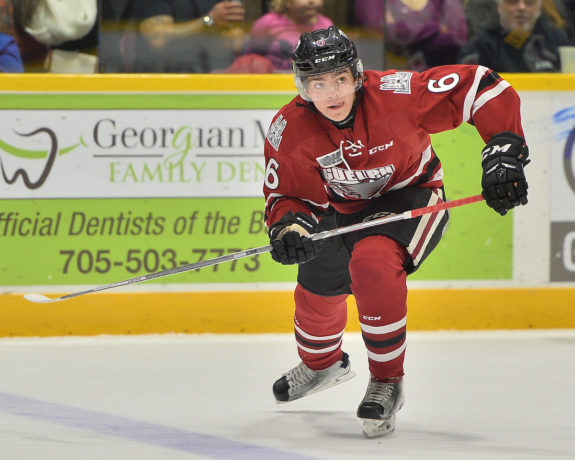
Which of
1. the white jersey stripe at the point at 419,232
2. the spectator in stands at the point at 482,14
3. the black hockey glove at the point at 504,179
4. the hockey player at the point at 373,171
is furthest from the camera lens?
the spectator in stands at the point at 482,14

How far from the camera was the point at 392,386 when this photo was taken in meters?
2.65

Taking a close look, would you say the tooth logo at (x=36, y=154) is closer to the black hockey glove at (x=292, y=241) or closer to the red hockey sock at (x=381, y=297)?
the black hockey glove at (x=292, y=241)

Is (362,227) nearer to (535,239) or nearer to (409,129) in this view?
(409,129)

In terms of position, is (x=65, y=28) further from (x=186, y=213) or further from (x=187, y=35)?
(x=186, y=213)

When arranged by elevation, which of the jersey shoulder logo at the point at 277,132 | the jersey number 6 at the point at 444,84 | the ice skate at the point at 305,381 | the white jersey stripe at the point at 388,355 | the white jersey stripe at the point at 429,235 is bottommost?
the ice skate at the point at 305,381

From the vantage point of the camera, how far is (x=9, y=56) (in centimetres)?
398

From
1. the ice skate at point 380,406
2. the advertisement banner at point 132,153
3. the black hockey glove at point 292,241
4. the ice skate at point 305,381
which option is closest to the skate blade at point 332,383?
the ice skate at point 305,381

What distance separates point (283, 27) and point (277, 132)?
146 cm

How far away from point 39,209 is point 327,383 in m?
1.45

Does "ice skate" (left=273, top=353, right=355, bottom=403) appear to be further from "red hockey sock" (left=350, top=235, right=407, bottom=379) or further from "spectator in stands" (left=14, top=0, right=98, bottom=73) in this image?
"spectator in stands" (left=14, top=0, right=98, bottom=73)

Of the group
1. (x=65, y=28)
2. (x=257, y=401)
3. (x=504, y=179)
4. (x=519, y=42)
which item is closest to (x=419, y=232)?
(x=504, y=179)

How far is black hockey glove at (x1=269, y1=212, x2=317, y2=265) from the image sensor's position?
263 cm

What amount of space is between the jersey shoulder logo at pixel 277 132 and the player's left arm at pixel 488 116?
0.36 metres

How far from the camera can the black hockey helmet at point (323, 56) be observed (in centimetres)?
261
